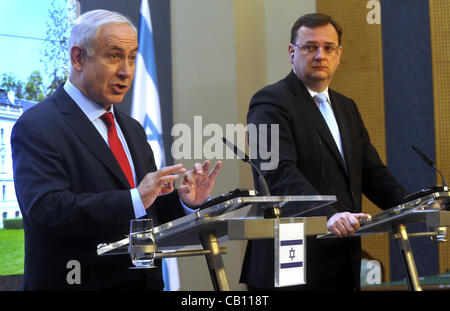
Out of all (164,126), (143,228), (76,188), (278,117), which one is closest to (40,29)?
(164,126)

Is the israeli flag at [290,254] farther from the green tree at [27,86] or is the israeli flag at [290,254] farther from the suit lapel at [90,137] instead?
the green tree at [27,86]

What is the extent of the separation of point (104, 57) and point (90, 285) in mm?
840

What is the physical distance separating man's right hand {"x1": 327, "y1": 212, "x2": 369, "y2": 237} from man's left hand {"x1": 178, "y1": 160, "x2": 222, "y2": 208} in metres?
0.47

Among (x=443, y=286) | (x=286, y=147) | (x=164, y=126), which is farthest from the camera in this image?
(x=164, y=126)

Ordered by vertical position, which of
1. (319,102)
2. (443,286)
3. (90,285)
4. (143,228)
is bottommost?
(443,286)

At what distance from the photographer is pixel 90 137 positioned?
8.05 feet

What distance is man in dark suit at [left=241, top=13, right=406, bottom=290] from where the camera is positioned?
2930mm

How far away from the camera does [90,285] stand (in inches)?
90.9

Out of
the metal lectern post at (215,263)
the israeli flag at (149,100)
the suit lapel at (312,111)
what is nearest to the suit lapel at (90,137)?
the metal lectern post at (215,263)

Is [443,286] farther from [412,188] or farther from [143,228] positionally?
[143,228]

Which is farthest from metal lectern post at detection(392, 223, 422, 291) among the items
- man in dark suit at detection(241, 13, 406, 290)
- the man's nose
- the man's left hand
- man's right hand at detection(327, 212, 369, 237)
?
the man's nose

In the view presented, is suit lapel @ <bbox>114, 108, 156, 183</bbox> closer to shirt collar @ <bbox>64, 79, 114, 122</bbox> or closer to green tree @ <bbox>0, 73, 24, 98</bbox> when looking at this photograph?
shirt collar @ <bbox>64, 79, 114, 122</bbox>

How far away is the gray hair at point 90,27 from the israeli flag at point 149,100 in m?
2.39

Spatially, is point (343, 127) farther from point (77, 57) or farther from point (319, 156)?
point (77, 57)
